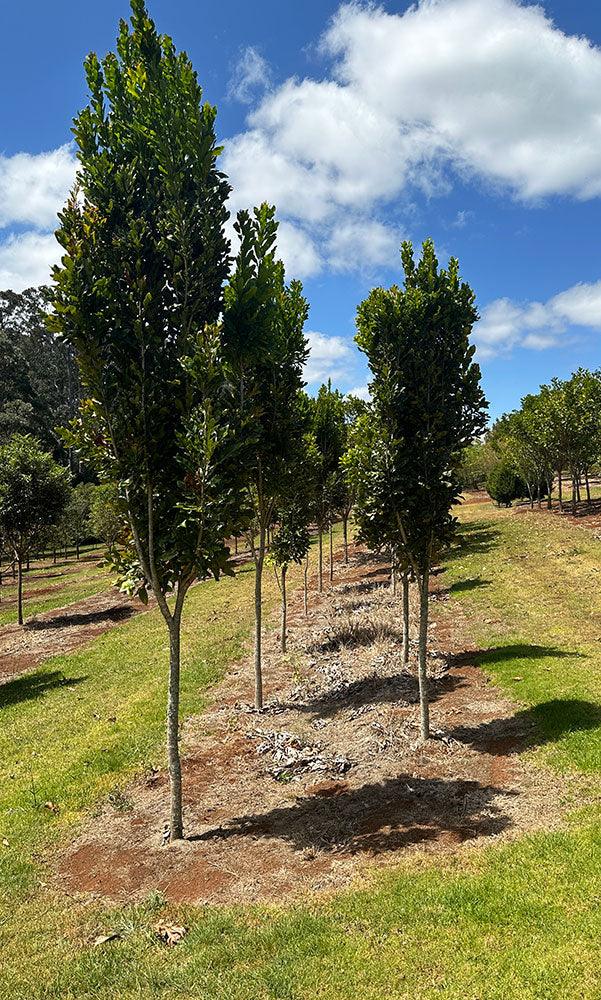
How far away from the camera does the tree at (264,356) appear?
9922mm

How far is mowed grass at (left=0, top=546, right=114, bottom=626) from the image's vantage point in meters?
38.3

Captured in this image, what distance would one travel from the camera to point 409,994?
5828mm

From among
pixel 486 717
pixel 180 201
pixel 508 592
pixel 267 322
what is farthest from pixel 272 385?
pixel 508 592

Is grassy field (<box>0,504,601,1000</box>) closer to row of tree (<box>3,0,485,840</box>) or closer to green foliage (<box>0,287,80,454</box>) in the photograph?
row of tree (<box>3,0,485,840</box>)

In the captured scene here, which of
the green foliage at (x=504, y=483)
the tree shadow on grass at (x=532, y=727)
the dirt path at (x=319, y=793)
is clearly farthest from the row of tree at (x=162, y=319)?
the green foliage at (x=504, y=483)

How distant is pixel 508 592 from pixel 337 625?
841cm

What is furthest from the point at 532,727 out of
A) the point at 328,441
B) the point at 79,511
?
the point at 79,511

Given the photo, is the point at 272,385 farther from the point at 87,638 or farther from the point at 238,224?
the point at 87,638

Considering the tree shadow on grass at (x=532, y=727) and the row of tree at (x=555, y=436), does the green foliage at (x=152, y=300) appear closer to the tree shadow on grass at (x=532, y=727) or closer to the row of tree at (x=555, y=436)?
the tree shadow on grass at (x=532, y=727)

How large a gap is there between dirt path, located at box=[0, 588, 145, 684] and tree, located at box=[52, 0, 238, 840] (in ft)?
58.0

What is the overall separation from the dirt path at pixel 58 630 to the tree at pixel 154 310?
696 inches

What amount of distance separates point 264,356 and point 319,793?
8483 millimetres

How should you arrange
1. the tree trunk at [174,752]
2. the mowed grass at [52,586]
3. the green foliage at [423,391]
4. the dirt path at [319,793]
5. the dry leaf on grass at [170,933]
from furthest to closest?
1. the mowed grass at [52,586]
2. the green foliage at [423,391]
3. the tree trunk at [174,752]
4. the dirt path at [319,793]
5. the dry leaf on grass at [170,933]

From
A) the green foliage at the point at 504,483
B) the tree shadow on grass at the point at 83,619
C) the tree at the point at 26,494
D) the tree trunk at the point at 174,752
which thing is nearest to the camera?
the tree trunk at the point at 174,752
